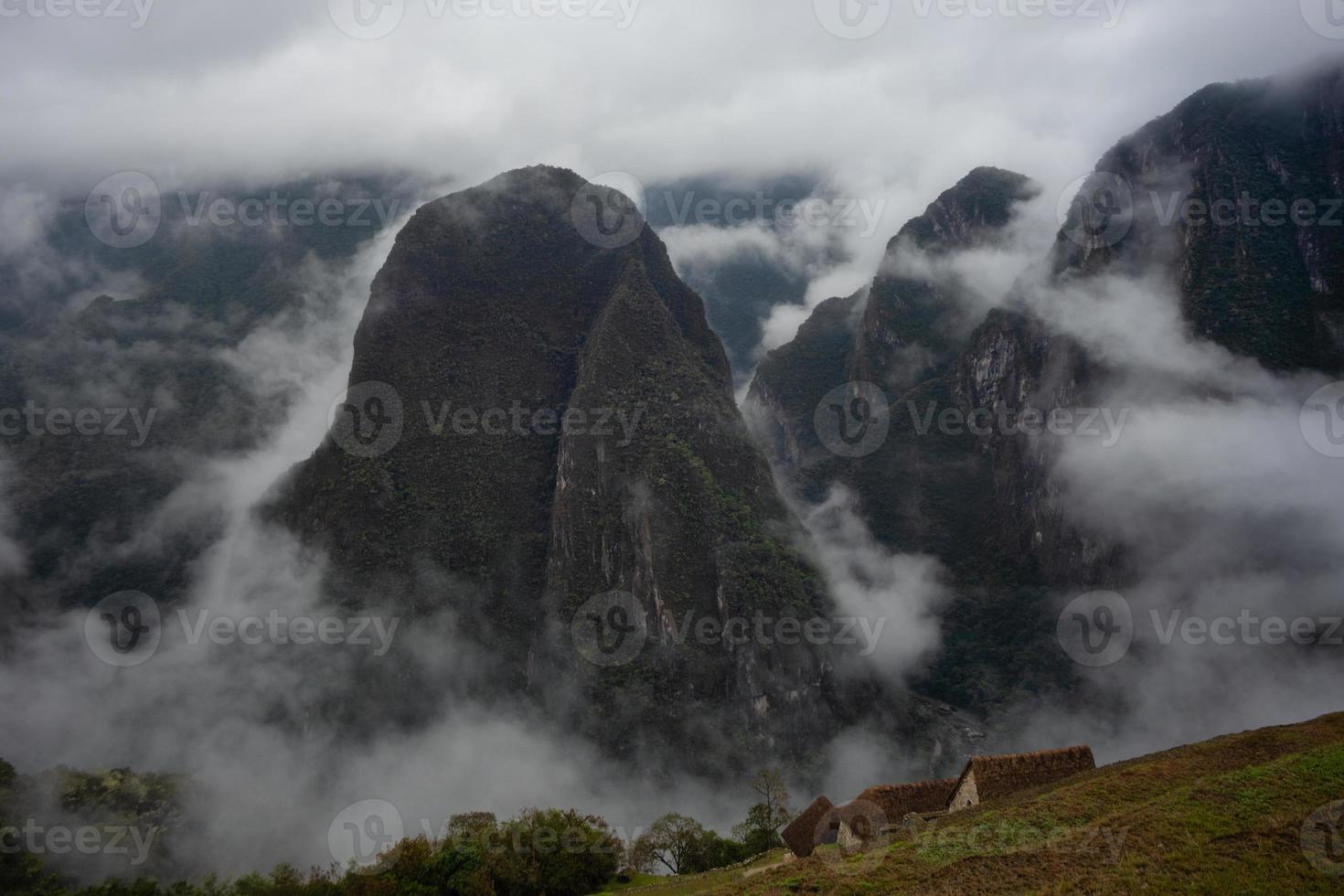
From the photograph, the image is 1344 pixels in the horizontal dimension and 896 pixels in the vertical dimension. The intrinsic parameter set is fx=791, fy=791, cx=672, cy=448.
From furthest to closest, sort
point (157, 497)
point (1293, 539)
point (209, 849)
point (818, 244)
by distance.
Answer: point (818, 244) → point (157, 497) → point (1293, 539) → point (209, 849)

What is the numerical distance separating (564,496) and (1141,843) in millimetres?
52538

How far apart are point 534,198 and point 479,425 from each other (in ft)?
81.1

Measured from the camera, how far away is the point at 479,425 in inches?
2621

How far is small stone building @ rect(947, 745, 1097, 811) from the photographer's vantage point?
938 inches

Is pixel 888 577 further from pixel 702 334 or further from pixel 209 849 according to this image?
pixel 209 849

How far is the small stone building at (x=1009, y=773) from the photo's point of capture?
78.1ft

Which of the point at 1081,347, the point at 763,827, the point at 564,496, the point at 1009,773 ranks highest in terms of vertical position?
the point at 1081,347

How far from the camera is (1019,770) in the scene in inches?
953

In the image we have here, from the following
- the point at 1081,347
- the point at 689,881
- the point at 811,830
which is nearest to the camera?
the point at 811,830

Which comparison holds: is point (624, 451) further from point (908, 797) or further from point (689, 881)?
point (908, 797)

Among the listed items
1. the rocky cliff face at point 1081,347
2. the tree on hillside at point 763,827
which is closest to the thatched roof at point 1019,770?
the tree on hillside at point 763,827

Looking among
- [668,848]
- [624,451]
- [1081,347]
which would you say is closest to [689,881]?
[668,848]

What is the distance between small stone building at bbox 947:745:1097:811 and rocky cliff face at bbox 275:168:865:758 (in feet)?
105

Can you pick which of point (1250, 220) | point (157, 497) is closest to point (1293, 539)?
point (1250, 220)
